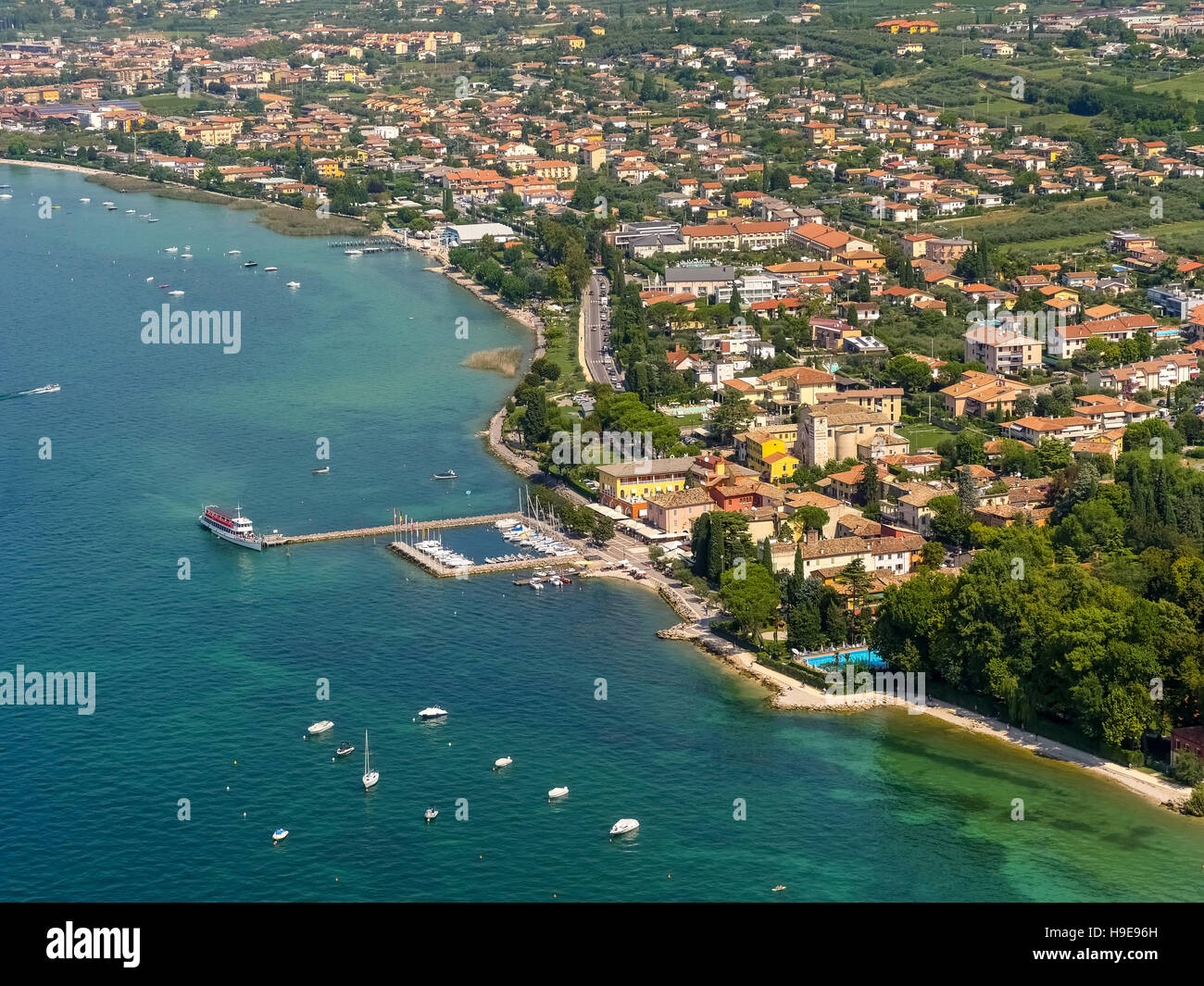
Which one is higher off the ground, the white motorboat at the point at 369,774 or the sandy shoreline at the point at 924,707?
the sandy shoreline at the point at 924,707

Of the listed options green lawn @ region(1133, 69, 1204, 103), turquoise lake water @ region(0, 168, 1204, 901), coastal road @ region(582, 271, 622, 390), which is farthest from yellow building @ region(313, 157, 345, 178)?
green lawn @ region(1133, 69, 1204, 103)

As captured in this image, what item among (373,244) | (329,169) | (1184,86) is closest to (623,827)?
(373,244)

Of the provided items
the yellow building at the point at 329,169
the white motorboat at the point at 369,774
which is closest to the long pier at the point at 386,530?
the white motorboat at the point at 369,774

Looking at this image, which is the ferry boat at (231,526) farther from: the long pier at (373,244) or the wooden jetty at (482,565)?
the long pier at (373,244)

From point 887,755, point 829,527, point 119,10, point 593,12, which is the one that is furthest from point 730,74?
point 887,755

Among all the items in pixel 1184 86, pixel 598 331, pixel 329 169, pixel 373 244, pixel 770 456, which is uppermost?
pixel 1184 86

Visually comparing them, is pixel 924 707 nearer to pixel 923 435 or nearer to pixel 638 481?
pixel 638 481
